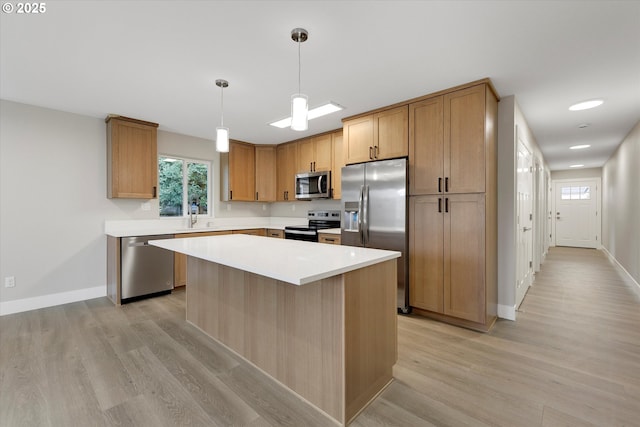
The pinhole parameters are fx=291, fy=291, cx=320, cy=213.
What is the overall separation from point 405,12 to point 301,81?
1.19 metres

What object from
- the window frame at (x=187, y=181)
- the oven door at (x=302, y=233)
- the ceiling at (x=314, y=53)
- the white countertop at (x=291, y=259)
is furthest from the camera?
Answer: the window frame at (x=187, y=181)

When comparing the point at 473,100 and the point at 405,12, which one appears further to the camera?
the point at 473,100

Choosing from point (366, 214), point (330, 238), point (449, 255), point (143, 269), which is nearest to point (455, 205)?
point (449, 255)

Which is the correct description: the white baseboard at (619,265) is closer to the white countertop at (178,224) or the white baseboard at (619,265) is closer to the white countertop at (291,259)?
the white countertop at (291,259)

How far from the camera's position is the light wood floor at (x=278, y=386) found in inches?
65.4

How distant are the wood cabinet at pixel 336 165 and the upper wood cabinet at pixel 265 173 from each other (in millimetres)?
1433

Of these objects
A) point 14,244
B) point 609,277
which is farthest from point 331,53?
point 609,277

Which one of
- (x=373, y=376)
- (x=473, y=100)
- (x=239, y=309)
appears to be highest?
(x=473, y=100)

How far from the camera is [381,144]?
351 centimetres

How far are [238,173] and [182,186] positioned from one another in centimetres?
94

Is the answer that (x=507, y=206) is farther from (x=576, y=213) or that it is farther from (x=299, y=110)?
(x=576, y=213)

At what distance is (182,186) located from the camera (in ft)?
15.8

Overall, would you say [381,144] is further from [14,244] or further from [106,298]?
[14,244]

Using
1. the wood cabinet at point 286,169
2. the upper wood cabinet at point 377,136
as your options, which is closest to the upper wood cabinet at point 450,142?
the upper wood cabinet at point 377,136
